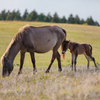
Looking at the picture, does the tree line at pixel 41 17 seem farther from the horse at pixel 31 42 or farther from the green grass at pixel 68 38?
the horse at pixel 31 42

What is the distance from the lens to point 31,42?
7879mm

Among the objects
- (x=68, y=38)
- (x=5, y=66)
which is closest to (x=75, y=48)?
(x=5, y=66)

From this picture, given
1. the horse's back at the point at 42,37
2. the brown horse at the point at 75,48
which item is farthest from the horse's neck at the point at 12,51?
the brown horse at the point at 75,48

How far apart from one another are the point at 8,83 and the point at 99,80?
2984mm

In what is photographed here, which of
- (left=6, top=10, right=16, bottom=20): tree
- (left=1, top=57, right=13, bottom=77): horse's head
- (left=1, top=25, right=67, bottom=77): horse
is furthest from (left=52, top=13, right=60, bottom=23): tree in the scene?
(left=1, top=57, right=13, bottom=77): horse's head

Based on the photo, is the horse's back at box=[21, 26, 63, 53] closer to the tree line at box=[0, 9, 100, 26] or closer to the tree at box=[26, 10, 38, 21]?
the tree line at box=[0, 9, 100, 26]

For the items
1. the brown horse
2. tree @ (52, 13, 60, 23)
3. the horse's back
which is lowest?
the brown horse

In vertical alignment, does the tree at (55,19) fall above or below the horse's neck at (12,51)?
above

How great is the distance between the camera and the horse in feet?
23.8

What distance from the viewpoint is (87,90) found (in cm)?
442

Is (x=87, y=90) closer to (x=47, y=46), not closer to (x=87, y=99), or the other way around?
(x=87, y=99)

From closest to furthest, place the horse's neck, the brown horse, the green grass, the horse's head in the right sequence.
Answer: the horse's head < the horse's neck < the brown horse < the green grass

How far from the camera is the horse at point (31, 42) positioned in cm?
727

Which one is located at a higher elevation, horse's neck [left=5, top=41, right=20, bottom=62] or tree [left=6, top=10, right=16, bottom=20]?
tree [left=6, top=10, right=16, bottom=20]
